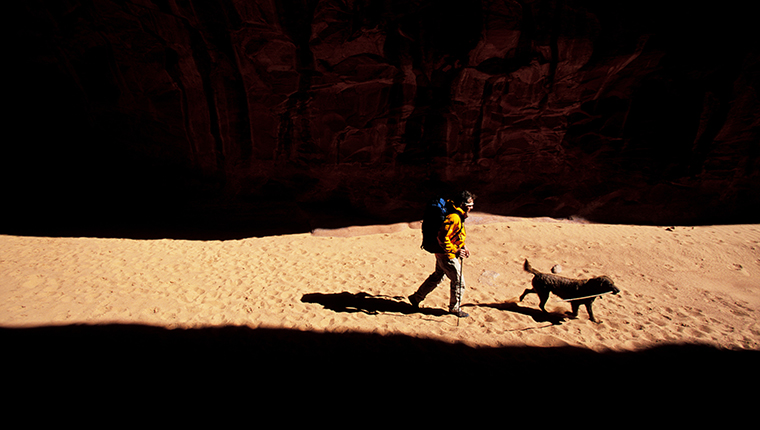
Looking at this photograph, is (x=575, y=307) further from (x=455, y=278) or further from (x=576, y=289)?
(x=455, y=278)

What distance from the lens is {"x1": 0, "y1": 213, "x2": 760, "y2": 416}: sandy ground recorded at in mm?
3213

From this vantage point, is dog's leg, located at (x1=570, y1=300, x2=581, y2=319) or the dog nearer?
the dog

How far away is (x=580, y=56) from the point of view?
7730 mm

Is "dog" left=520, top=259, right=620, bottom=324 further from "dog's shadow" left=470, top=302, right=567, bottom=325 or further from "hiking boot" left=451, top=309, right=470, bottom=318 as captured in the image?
"hiking boot" left=451, top=309, right=470, bottom=318

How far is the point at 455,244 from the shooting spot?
3.88m

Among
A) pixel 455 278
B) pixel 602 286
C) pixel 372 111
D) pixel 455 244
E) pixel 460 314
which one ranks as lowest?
pixel 460 314

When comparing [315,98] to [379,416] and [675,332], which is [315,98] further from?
[675,332]

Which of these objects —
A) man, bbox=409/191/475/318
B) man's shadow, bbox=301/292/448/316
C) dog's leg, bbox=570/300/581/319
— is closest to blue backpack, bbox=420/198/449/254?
man, bbox=409/191/475/318

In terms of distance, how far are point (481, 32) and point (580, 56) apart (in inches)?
97.7

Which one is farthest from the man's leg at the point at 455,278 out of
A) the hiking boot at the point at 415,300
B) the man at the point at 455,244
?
the hiking boot at the point at 415,300

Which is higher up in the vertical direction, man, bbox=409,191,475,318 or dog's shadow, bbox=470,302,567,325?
man, bbox=409,191,475,318

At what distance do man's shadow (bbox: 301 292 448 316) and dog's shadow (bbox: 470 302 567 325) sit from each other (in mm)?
853

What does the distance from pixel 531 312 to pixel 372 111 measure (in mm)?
6300

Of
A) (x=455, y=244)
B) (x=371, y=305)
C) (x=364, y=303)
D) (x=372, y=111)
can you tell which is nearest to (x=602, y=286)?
(x=455, y=244)
